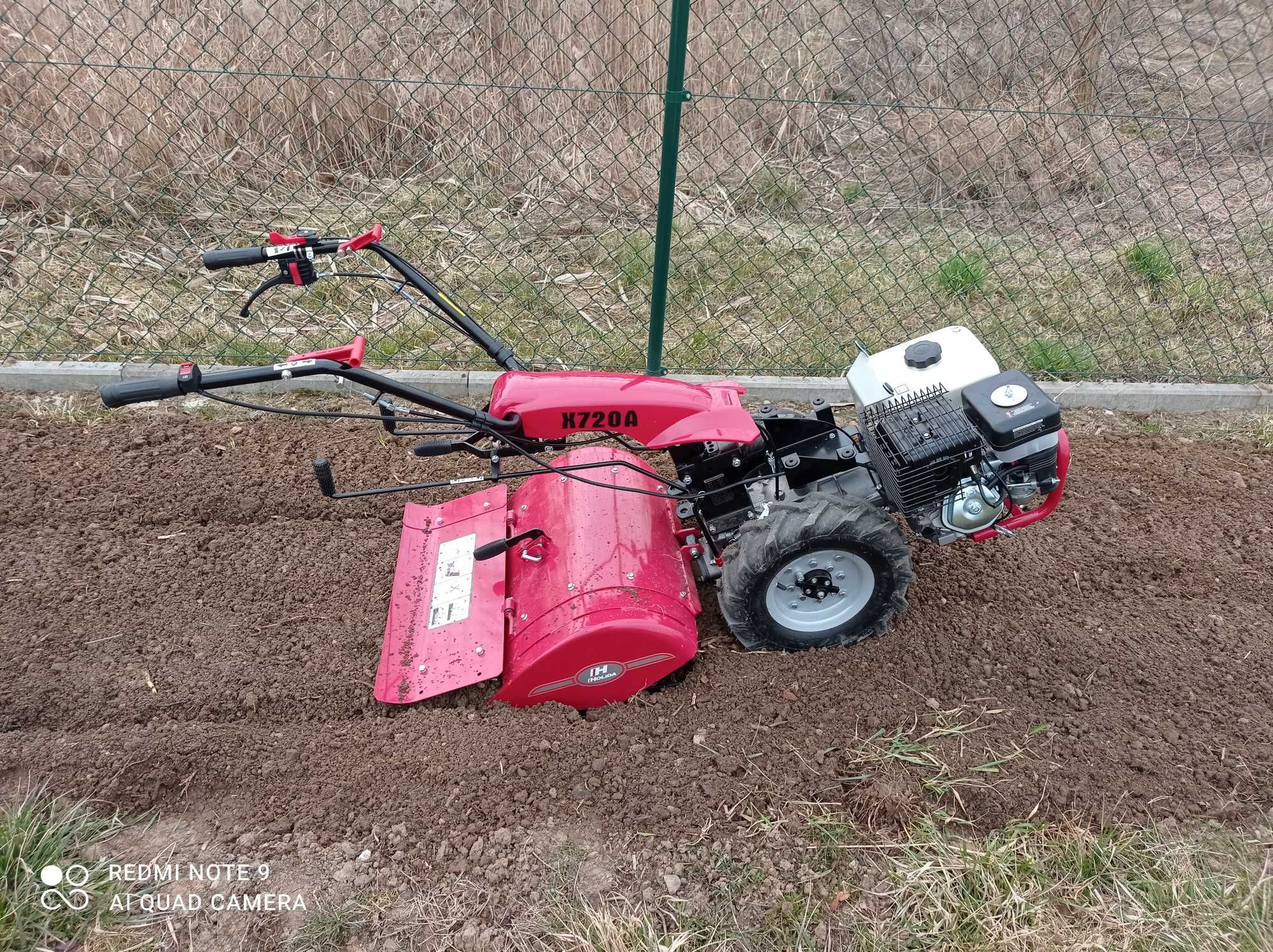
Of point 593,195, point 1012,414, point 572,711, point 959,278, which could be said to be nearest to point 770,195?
point 593,195

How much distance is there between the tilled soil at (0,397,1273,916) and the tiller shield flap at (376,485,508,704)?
0.39 feet

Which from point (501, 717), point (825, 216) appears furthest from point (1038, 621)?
point (825, 216)

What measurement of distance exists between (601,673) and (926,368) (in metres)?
1.40

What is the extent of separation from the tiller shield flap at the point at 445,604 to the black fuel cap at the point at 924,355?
58.4 inches

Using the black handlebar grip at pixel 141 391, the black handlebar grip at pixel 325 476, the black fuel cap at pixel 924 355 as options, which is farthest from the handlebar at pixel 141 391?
the black fuel cap at pixel 924 355

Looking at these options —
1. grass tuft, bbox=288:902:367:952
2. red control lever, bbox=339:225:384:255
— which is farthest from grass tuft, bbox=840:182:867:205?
grass tuft, bbox=288:902:367:952

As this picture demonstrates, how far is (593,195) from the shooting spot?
5.85m

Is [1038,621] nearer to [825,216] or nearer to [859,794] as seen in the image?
[859,794]

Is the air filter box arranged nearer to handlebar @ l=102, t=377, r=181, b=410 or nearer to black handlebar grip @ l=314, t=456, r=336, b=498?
black handlebar grip @ l=314, t=456, r=336, b=498

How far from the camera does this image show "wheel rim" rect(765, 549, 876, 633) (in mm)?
2873

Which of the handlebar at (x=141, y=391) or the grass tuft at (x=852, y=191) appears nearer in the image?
the handlebar at (x=141, y=391)

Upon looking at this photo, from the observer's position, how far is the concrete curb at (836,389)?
446 centimetres

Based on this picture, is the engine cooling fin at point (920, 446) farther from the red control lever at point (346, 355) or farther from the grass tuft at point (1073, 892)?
the red control lever at point (346, 355)

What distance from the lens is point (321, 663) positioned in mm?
3062
